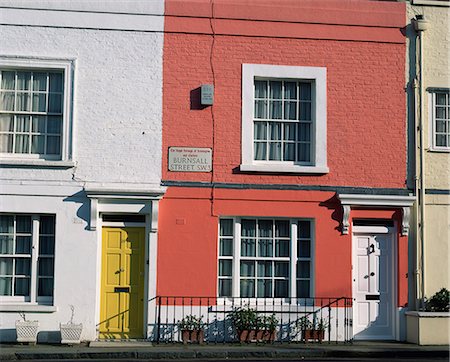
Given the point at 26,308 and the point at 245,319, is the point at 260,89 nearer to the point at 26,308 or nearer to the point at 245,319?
the point at 245,319

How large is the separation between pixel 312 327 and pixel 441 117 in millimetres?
5245

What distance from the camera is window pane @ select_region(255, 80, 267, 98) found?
1684 centimetres

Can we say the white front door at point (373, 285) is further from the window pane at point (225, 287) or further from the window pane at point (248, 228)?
the window pane at point (225, 287)

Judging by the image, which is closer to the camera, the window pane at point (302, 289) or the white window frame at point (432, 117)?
the window pane at point (302, 289)

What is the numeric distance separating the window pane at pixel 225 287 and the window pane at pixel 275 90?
12.9ft

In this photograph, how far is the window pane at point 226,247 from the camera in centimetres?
1650

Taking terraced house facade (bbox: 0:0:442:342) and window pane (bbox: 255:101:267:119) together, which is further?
window pane (bbox: 255:101:267:119)

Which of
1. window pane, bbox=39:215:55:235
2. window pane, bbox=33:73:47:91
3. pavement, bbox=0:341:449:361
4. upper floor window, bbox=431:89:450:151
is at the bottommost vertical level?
pavement, bbox=0:341:449:361

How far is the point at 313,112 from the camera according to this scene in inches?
662

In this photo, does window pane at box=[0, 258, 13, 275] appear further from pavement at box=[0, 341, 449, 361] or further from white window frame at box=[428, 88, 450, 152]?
white window frame at box=[428, 88, 450, 152]

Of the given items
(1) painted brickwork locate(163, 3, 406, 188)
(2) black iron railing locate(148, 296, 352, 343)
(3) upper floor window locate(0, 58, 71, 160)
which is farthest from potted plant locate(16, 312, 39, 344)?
(1) painted brickwork locate(163, 3, 406, 188)

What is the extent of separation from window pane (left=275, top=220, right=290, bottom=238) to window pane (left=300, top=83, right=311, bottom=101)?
260 cm

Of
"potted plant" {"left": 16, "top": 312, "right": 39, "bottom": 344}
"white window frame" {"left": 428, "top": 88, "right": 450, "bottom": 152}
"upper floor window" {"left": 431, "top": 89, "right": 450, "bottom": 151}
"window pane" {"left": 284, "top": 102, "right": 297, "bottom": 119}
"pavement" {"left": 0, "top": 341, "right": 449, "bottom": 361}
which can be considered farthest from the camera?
"upper floor window" {"left": 431, "top": 89, "right": 450, "bottom": 151}

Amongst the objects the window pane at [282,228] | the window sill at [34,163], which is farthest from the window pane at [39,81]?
the window pane at [282,228]
